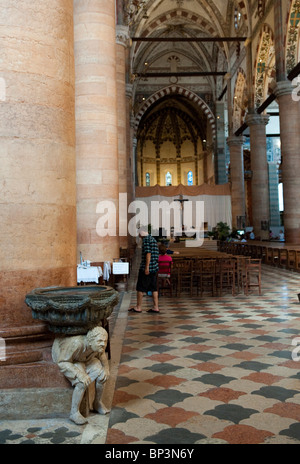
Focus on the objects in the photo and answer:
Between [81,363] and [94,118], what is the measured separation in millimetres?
5951

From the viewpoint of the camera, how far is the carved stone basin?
2936 millimetres

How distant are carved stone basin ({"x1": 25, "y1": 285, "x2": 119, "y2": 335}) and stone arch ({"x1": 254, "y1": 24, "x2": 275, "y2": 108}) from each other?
20.1m

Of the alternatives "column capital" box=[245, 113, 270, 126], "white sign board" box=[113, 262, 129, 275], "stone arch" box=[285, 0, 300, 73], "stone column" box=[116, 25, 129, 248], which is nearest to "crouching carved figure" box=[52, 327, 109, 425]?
"white sign board" box=[113, 262, 129, 275]

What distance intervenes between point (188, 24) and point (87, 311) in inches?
1242

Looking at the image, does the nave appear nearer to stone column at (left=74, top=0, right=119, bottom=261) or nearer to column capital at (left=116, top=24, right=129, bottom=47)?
stone column at (left=74, top=0, right=119, bottom=261)

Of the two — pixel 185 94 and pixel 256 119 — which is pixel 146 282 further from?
pixel 185 94

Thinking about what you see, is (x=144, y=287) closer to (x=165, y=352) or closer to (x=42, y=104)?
(x=165, y=352)

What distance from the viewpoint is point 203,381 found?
3.90 metres

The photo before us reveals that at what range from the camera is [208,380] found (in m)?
3.93

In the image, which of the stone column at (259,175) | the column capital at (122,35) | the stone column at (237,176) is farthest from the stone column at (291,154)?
the stone column at (237,176)

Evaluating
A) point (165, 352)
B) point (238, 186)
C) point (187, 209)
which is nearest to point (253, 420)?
point (165, 352)

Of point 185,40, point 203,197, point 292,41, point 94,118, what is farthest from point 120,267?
point 203,197

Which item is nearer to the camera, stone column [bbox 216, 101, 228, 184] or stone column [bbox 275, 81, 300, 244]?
stone column [bbox 275, 81, 300, 244]

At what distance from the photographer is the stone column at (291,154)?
17891mm
